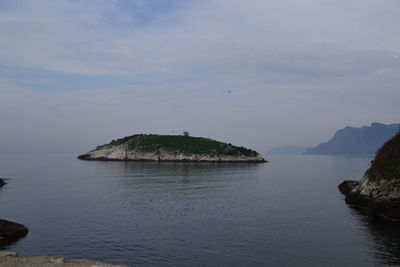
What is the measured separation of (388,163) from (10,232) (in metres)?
62.3

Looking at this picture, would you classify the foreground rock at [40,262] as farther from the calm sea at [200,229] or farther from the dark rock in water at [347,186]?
the dark rock in water at [347,186]

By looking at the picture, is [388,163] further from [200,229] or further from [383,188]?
[200,229]

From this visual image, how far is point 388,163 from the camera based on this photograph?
63.2 meters

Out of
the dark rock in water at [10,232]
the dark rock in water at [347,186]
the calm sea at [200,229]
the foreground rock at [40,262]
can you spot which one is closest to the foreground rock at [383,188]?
the calm sea at [200,229]

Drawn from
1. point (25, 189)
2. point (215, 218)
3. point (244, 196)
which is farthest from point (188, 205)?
point (25, 189)

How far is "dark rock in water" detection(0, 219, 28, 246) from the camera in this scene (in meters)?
39.3

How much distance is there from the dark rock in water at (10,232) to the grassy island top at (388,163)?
2285 inches

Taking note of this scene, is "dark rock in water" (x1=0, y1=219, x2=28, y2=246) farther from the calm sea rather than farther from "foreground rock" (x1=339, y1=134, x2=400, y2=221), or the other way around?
"foreground rock" (x1=339, y1=134, x2=400, y2=221)

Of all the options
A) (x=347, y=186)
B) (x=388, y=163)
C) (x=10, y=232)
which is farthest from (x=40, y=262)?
(x=347, y=186)

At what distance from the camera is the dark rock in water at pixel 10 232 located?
129 feet

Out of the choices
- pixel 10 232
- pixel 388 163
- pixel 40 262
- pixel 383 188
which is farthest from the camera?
pixel 388 163

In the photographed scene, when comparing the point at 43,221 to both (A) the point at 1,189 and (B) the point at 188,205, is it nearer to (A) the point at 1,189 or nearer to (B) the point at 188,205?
(B) the point at 188,205

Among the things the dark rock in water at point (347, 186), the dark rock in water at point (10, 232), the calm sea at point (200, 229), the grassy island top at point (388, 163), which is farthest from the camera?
the dark rock in water at point (347, 186)

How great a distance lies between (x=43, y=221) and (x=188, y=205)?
25.5m
